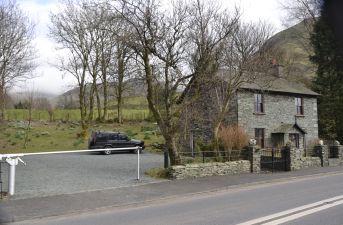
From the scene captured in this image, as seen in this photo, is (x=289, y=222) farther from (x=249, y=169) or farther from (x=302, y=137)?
(x=302, y=137)

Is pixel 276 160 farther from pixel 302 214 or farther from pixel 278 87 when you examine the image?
pixel 278 87

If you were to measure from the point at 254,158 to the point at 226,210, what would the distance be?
11.4m

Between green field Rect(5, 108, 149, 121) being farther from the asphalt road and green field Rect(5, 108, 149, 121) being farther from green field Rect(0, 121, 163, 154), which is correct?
the asphalt road

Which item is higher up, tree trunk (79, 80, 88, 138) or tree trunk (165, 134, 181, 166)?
tree trunk (79, 80, 88, 138)

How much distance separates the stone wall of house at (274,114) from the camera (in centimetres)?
3383

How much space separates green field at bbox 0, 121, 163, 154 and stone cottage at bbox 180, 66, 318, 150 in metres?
6.88

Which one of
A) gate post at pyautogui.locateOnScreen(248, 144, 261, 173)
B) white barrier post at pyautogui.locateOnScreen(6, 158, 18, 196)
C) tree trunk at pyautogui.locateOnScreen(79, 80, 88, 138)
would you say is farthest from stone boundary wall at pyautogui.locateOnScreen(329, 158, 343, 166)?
tree trunk at pyautogui.locateOnScreen(79, 80, 88, 138)

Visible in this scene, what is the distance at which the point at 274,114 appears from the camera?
1431 inches

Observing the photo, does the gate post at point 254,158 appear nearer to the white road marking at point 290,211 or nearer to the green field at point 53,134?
the white road marking at point 290,211

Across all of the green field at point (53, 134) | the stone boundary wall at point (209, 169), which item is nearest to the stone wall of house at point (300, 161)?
the stone boundary wall at point (209, 169)

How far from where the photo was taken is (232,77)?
27.2 m

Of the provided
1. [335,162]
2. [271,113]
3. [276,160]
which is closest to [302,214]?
[276,160]

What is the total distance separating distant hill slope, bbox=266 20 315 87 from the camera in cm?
5288

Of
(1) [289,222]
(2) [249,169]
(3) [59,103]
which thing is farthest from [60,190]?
(3) [59,103]
